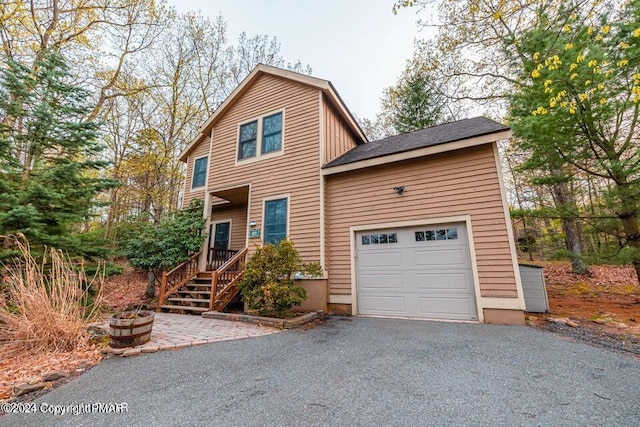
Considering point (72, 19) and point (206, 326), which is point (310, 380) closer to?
point (206, 326)

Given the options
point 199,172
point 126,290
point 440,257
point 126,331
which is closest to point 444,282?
point 440,257

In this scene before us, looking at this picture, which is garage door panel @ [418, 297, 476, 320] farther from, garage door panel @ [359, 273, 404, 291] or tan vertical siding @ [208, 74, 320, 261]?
tan vertical siding @ [208, 74, 320, 261]

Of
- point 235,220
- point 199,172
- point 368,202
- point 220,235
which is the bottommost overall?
point 220,235

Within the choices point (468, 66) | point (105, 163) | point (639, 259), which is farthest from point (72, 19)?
point (639, 259)

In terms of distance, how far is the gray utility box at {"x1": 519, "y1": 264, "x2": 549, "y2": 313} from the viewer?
5672 mm

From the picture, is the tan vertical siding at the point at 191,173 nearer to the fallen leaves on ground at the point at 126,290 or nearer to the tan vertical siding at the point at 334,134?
the fallen leaves on ground at the point at 126,290

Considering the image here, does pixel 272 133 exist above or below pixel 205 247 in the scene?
above

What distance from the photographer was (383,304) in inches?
236

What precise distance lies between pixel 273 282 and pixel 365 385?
125 inches

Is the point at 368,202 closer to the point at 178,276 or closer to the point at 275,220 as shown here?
the point at 275,220

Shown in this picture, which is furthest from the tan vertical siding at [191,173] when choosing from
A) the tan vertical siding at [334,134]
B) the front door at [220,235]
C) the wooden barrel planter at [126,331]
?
the wooden barrel planter at [126,331]

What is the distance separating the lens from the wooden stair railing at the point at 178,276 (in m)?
7.00

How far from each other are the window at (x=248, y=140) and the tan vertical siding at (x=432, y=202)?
A: 3136 millimetres

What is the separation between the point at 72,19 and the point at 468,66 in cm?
1666
